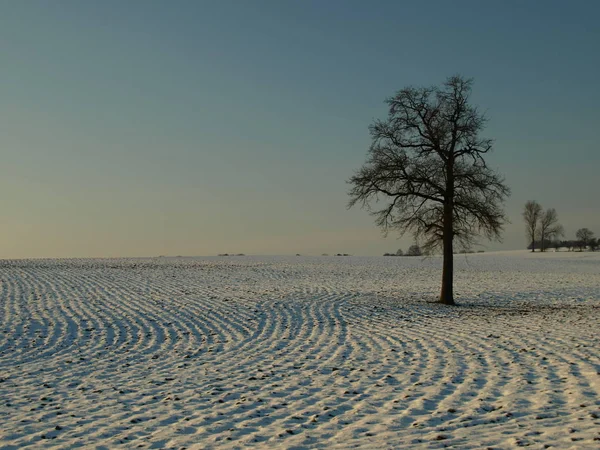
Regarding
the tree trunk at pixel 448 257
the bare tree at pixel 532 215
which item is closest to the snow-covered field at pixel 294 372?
the tree trunk at pixel 448 257

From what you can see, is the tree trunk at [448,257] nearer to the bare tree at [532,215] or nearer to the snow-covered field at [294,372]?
the snow-covered field at [294,372]

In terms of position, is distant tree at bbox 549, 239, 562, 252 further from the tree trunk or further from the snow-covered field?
the tree trunk

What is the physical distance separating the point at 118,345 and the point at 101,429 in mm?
7308

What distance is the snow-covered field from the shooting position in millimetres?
7305

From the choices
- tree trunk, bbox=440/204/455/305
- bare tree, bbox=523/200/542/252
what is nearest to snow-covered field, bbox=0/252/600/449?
tree trunk, bbox=440/204/455/305

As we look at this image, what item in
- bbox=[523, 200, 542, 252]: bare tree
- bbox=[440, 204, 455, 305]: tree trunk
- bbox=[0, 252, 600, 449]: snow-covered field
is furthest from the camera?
→ bbox=[523, 200, 542, 252]: bare tree

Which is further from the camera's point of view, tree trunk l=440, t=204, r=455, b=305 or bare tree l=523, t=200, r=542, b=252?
bare tree l=523, t=200, r=542, b=252

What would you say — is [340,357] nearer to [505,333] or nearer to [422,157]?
[505,333]

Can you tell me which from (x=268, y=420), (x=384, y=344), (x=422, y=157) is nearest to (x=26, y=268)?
(x=422, y=157)

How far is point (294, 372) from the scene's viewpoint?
1109 centimetres

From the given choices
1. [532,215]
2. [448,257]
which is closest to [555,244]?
[532,215]

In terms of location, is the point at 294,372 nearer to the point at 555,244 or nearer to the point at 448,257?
the point at 448,257

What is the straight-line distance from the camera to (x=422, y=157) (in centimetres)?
2316

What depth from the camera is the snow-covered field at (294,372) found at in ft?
24.0
